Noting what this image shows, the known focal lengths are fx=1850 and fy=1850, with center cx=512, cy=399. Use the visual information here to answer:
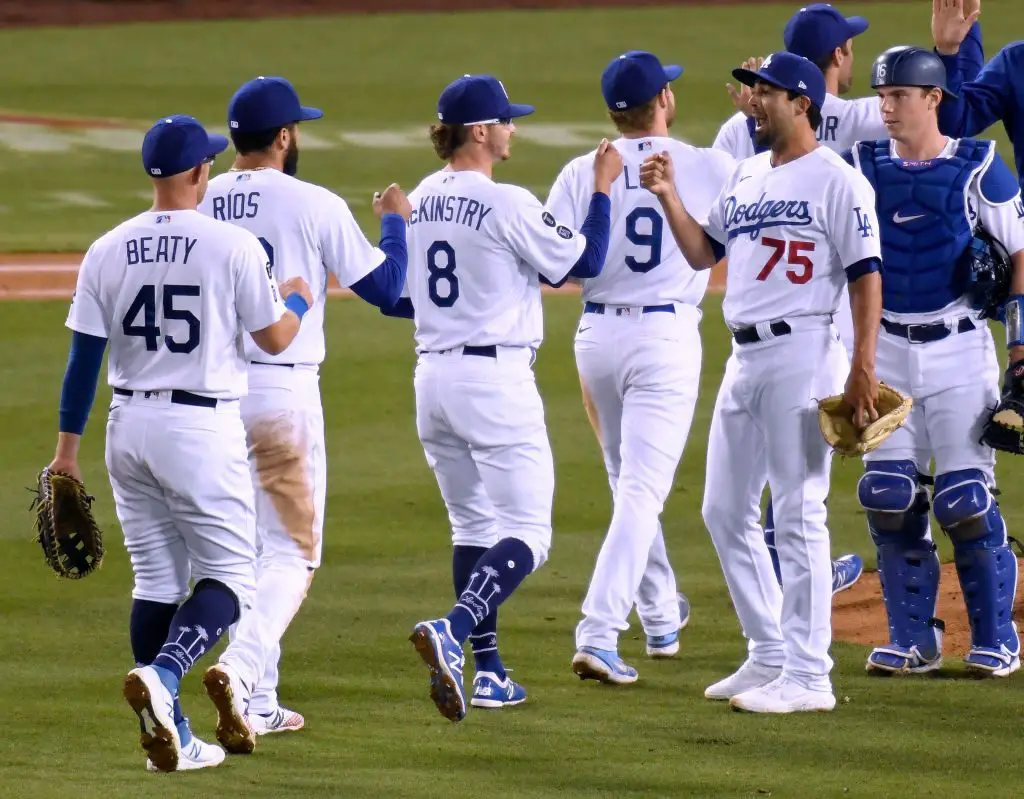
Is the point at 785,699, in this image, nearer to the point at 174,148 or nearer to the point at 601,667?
the point at 601,667

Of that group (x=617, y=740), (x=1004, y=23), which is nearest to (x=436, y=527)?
(x=617, y=740)

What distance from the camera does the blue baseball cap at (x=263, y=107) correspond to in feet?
17.7

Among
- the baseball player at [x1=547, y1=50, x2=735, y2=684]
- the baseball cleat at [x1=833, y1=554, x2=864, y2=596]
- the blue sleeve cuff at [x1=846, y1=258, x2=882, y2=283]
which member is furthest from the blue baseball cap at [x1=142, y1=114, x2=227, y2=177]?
the baseball cleat at [x1=833, y1=554, x2=864, y2=596]

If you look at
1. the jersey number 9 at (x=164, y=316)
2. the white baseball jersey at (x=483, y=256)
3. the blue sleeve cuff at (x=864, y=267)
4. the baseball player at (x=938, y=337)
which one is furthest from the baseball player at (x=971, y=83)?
the jersey number 9 at (x=164, y=316)

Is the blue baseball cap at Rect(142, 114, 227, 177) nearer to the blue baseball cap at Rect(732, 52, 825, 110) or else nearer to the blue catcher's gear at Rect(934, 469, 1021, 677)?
the blue baseball cap at Rect(732, 52, 825, 110)

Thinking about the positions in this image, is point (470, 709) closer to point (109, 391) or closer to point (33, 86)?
point (109, 391)

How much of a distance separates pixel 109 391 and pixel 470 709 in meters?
6.39

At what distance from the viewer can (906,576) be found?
6168 mm

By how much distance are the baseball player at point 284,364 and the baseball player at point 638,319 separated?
1004 mm

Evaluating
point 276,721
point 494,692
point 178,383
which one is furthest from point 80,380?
point 494,692

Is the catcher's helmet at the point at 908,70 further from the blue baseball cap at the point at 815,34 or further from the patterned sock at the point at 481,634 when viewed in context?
the patterned sock at the point at 481,634

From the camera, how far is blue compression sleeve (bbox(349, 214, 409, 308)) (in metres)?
5.47

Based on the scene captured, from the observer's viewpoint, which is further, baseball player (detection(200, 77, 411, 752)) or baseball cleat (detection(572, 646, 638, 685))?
baseball cleat (detection(572, 646, 638, 685))

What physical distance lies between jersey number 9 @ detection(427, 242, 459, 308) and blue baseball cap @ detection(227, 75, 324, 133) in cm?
63
